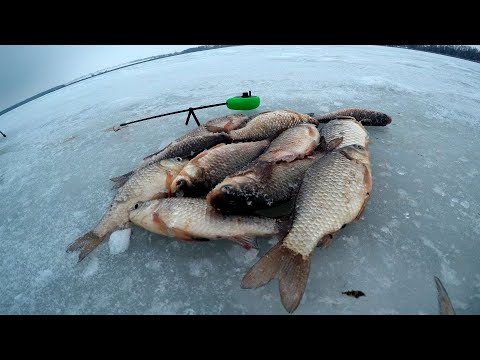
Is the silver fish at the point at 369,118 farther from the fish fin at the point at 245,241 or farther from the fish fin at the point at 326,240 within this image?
the fish fin at the point at 245,241

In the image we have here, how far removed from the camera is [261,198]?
1.68 metres

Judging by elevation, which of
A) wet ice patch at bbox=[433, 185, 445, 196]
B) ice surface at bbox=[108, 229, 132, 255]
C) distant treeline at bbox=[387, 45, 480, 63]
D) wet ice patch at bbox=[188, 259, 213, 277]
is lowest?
distant treeline at bbox=[387, 45, 480, 63]

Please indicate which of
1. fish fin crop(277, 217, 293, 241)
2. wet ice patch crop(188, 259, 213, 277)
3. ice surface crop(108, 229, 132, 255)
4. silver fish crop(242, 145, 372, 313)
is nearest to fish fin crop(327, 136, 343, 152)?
silver fish crop(242, 145, 372, 313)

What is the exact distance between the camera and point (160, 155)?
2.44 meters

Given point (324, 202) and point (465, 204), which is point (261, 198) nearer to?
point (324, 202)

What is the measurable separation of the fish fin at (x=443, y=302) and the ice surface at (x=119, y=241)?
168 cm

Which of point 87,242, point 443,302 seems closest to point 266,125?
point 87,242

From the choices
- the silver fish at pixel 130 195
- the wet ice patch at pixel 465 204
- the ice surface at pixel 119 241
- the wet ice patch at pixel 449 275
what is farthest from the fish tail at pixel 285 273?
the wet ice patch at pixel 465 204

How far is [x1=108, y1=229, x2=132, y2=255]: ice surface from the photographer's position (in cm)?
171

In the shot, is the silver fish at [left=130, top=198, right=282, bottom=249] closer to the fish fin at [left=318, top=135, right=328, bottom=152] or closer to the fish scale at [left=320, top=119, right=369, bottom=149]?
the fish fin at [left=318, top=135, right=328, bottom=152]

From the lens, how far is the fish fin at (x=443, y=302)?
1229 mm

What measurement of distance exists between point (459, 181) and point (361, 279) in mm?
1333

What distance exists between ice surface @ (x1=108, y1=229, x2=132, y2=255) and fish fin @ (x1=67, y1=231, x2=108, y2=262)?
7cm
